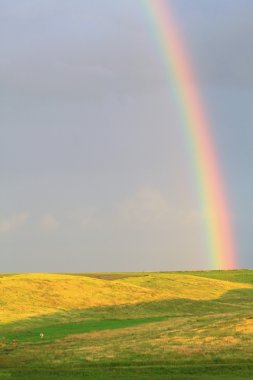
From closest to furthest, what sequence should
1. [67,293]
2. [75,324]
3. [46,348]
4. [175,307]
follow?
1. [46,348]
2. [75,324]
3. [175,307]
4. [67,293]

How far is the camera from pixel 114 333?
65750 mm

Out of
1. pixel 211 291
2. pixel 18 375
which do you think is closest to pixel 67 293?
pixel 211 291

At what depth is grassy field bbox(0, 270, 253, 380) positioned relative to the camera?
41438 mm

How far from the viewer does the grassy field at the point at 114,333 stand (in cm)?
4144

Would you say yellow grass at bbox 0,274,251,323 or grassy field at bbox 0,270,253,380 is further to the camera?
yellow grass at bbox 0,274,251,323

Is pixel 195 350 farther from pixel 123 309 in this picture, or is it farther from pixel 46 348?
pixel 123 309

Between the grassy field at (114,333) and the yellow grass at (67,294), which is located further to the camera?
the yellow grass at (67,294)

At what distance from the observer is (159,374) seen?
39438mm

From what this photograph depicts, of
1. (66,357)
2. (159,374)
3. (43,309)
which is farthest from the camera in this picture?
(43,309)

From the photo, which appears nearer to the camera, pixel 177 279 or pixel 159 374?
pixel 159 374

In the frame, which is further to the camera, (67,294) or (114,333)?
(67,294)

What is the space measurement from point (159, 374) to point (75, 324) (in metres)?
40.9

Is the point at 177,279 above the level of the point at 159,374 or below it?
above

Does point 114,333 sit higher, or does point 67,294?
point 67,294
